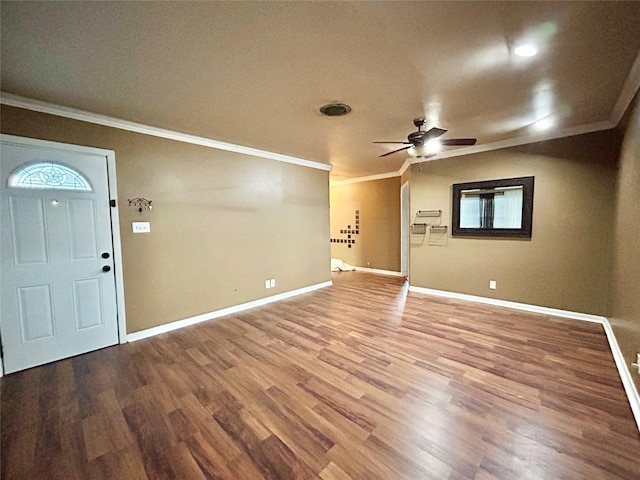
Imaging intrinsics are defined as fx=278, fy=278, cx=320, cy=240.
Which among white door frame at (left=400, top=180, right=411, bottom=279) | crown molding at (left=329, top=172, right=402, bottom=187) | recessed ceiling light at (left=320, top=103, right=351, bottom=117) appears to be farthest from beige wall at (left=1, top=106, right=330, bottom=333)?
white door frame at (left=400, top=180, right=411, bottom=279)

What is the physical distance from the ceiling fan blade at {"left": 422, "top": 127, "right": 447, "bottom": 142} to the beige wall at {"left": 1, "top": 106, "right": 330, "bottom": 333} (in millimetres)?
2725

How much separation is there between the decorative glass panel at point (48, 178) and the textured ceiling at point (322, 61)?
2.10ft

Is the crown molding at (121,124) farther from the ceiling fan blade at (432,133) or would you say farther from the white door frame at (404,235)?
the white door frame at (404,235)

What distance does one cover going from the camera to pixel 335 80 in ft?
7.58

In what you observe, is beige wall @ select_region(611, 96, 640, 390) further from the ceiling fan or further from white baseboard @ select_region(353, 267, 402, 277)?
white baseboard @ select_region(353, 267, 402, 277)

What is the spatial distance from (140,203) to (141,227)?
293 mm

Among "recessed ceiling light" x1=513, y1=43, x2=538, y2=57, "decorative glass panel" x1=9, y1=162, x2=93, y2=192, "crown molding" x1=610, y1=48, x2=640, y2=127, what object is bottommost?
"decorative glass panel" x1=9, y1=162, x2=93, y2=192

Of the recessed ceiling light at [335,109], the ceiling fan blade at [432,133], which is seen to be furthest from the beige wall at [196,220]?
the ceiling fan blade at [432,133]

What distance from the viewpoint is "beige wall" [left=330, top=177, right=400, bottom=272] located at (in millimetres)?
6918

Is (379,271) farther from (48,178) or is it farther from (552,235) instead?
(48,178)

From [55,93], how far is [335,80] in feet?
8.24

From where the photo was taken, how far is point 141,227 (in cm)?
341

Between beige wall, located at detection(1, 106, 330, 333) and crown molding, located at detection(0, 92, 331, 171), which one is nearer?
crown molding, located at detection(0, 92, 331, 171)

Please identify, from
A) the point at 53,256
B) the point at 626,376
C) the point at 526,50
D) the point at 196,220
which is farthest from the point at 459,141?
the point at 53,256
